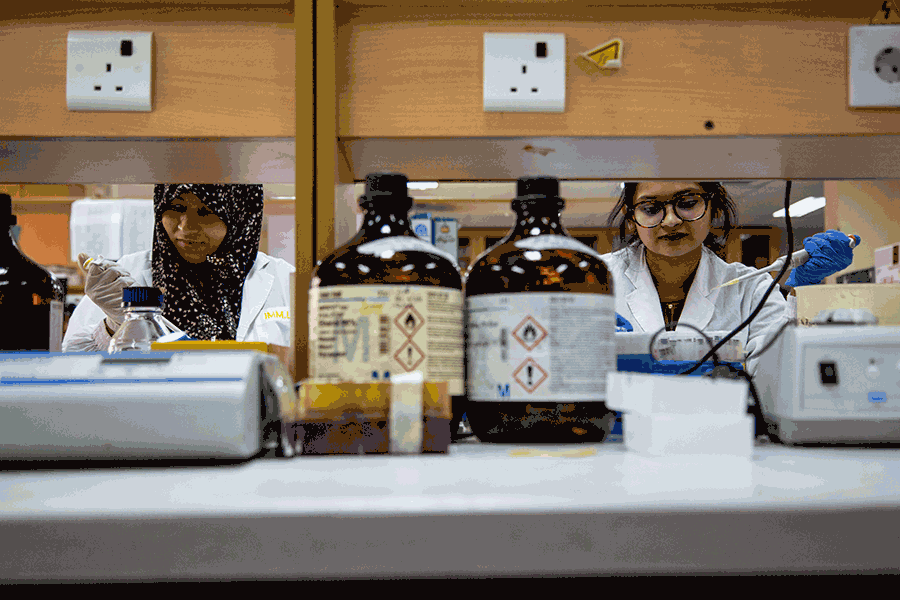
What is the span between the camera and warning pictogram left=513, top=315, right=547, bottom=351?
0.60 meters

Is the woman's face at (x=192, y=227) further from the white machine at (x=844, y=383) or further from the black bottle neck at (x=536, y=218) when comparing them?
the white machine at (x=844, y=383)

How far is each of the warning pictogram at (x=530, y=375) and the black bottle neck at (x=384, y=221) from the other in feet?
0.63

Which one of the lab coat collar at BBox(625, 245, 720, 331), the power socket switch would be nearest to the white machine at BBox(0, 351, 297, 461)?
the power socket switch

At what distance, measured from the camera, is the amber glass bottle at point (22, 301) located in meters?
0.72

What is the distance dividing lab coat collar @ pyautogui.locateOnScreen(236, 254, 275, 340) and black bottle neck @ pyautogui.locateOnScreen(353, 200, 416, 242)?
1329mm

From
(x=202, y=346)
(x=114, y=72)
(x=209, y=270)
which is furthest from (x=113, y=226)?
(x=202, y=346)

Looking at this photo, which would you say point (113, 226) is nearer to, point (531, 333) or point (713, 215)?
point (713, 215)

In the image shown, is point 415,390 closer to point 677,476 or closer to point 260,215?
point 677,476

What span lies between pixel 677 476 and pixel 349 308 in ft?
1.05

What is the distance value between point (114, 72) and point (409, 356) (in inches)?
22.5

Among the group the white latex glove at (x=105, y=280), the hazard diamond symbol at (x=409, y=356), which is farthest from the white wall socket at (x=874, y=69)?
the white latex glove at (x=105, y=280)

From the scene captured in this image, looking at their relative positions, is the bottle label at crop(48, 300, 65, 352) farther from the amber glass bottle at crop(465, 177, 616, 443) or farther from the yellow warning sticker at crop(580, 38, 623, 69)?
the yellow warning sticker at crop(580, 38, 623, 69)

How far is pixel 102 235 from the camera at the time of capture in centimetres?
291

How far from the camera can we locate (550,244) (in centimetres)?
65
